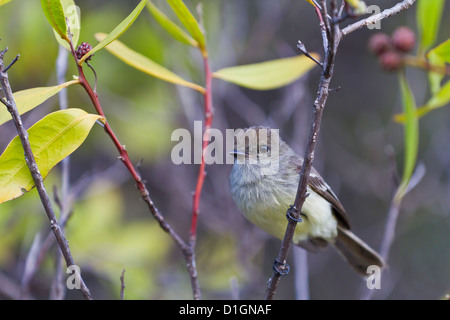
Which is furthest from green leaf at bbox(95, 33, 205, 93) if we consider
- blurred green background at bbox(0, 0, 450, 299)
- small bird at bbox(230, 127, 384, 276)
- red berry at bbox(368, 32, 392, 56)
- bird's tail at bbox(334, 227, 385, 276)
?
bird's tail at bbox(334, 227, 385, 276)

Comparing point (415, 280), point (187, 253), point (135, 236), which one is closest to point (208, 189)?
point (135, 236)

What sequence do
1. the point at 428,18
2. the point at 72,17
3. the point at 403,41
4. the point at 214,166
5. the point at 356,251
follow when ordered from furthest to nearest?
1. the point at 214,166
2. the point at 356,251
3. the point at 428,18
4. the point at 72,17
5. the point at 403,41

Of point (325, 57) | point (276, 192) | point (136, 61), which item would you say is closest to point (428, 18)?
point (325, 57)

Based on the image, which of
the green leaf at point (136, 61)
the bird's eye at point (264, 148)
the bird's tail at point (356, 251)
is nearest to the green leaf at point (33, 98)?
the green leaf at point (136, 61)

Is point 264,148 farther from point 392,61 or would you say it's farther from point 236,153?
point 392,61

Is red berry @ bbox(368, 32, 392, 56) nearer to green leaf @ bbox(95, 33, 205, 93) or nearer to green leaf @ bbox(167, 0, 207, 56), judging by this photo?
green leaf @ bbox(167, 0, 207, 56)
